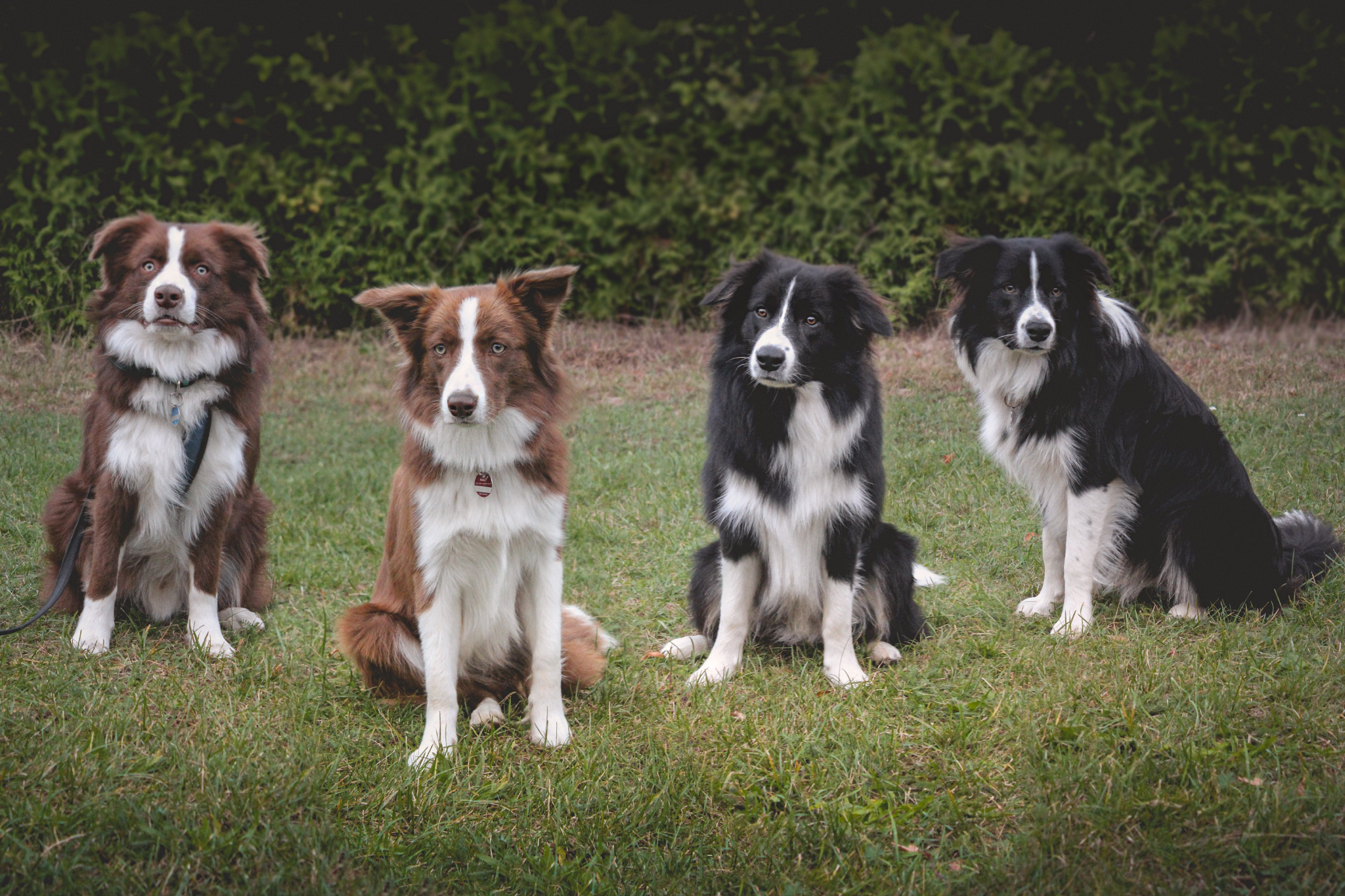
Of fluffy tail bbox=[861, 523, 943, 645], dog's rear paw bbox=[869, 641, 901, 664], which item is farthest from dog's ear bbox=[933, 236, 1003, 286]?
dog's rear paw bbox=[869, 641, 901, 664]

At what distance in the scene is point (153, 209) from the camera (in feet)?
28.1

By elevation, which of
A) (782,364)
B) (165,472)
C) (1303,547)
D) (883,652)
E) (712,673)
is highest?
(782,364)

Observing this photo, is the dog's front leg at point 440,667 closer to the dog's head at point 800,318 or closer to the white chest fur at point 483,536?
the white chest fur at point 483,536

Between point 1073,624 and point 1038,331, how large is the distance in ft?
4.11

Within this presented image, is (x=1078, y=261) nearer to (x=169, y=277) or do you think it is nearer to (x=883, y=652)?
(x=883, y=652)

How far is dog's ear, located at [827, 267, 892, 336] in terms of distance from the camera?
12.5 ft

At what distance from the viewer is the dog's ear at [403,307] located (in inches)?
127

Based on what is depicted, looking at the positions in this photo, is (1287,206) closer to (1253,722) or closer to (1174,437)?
(1174,437)

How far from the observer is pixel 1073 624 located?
14.0 feet

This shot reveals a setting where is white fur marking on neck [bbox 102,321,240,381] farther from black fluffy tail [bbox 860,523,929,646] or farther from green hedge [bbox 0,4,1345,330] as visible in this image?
green hedge [bbox 0,4,1345,330]

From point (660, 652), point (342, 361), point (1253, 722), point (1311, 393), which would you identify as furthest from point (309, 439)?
point (1311, 393)

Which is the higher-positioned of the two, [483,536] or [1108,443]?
[1108,443]

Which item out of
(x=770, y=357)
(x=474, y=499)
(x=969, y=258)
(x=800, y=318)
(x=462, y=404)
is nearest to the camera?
(x=462, y=404)

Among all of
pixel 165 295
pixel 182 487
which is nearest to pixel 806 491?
pixel 182 487
